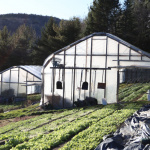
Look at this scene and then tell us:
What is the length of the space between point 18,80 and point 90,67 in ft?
37.1

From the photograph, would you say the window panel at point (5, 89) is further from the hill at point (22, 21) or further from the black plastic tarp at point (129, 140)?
the hill at point (22, 21)

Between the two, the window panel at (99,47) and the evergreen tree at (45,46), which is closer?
the window panel at (99,47)

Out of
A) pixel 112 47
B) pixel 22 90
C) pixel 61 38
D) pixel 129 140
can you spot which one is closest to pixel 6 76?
pixel 22 90

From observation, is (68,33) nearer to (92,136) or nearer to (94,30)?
(94,30)

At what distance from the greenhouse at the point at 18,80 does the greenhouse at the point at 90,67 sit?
6.72 metres

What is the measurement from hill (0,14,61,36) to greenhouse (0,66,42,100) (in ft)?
225

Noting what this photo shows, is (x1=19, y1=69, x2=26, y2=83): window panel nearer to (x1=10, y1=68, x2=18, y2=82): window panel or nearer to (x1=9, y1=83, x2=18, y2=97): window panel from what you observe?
(x1=10, y1=68, x2=18, y2=82): window panel

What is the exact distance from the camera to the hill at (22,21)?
93400 millimetres

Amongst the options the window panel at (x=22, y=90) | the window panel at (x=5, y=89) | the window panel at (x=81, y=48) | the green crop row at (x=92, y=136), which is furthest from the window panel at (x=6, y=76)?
the green crop row at (x=92, y=136)

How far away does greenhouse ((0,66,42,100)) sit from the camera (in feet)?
76.4

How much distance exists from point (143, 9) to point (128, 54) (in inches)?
928

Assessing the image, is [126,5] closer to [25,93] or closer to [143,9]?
[143,9]

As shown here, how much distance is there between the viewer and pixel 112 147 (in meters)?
5.37

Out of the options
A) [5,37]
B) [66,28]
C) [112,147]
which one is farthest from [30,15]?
[112,147]
